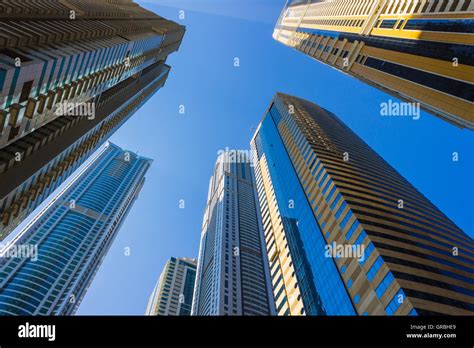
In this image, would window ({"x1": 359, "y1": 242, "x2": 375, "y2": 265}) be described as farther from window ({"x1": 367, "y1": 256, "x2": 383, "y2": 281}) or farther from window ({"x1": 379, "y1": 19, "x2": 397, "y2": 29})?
window ({"x1": 379, "y1": 19, "x2": 397, "y2": 29})

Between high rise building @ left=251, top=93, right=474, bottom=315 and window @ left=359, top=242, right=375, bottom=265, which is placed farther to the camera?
window @ left=359, top=242, right=375, bottom=265

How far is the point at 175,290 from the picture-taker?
508ft

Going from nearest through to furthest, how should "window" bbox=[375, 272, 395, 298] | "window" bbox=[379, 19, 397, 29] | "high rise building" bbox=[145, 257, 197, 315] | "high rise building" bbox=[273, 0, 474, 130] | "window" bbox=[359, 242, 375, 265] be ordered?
"window" bbox=[375, 272, 395, 298], "window" bbox=[359, 242, 375, 265], "high rise building" bbox=[273, 0, 474, 130], "window" bbox=[379, 19, 397, 29], "high rise building" bbox=[145, 257, 197, 315]

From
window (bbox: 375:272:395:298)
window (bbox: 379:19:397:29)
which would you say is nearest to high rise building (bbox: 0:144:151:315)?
window (bbox: 375:272:395:298)

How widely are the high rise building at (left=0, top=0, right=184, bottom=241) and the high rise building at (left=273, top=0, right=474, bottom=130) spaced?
42.4 m

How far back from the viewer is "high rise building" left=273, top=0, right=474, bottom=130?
43438 millimetres

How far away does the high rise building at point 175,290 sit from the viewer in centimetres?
14275

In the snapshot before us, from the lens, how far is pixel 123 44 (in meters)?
53.4

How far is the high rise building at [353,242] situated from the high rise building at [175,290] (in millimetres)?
72829

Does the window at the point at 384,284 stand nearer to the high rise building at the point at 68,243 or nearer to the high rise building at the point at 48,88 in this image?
the high rise building at the point at 48,88
